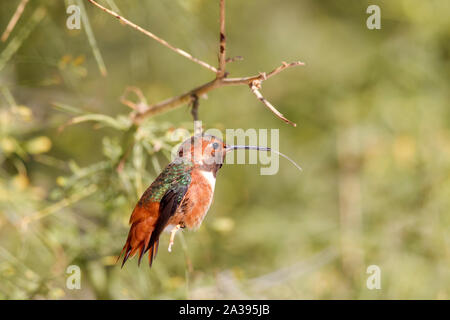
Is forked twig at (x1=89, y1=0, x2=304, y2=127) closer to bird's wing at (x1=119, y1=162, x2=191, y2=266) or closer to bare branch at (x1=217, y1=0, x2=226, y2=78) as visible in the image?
bare branch at (x1=217, y1=0, x2=226, y2=78)

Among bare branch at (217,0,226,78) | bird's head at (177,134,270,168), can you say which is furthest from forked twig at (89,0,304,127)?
bird's head at (177,134,270,168)

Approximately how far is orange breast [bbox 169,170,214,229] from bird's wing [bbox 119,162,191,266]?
3cm

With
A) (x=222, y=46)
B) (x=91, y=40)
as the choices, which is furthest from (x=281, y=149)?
(x=222, y=46)

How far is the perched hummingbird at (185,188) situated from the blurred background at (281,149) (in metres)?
0.87

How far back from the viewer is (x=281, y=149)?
5102 mm

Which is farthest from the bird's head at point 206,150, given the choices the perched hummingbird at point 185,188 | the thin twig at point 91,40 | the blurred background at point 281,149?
the blurred background at point 281,149

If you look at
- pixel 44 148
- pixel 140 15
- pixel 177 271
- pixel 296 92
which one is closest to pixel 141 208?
pixel 44 148

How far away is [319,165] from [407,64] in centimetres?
127

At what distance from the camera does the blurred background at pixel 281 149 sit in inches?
116

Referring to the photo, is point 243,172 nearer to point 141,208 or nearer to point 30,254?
point 30,254

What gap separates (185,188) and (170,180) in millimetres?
51

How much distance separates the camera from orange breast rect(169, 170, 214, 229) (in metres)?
1.61
